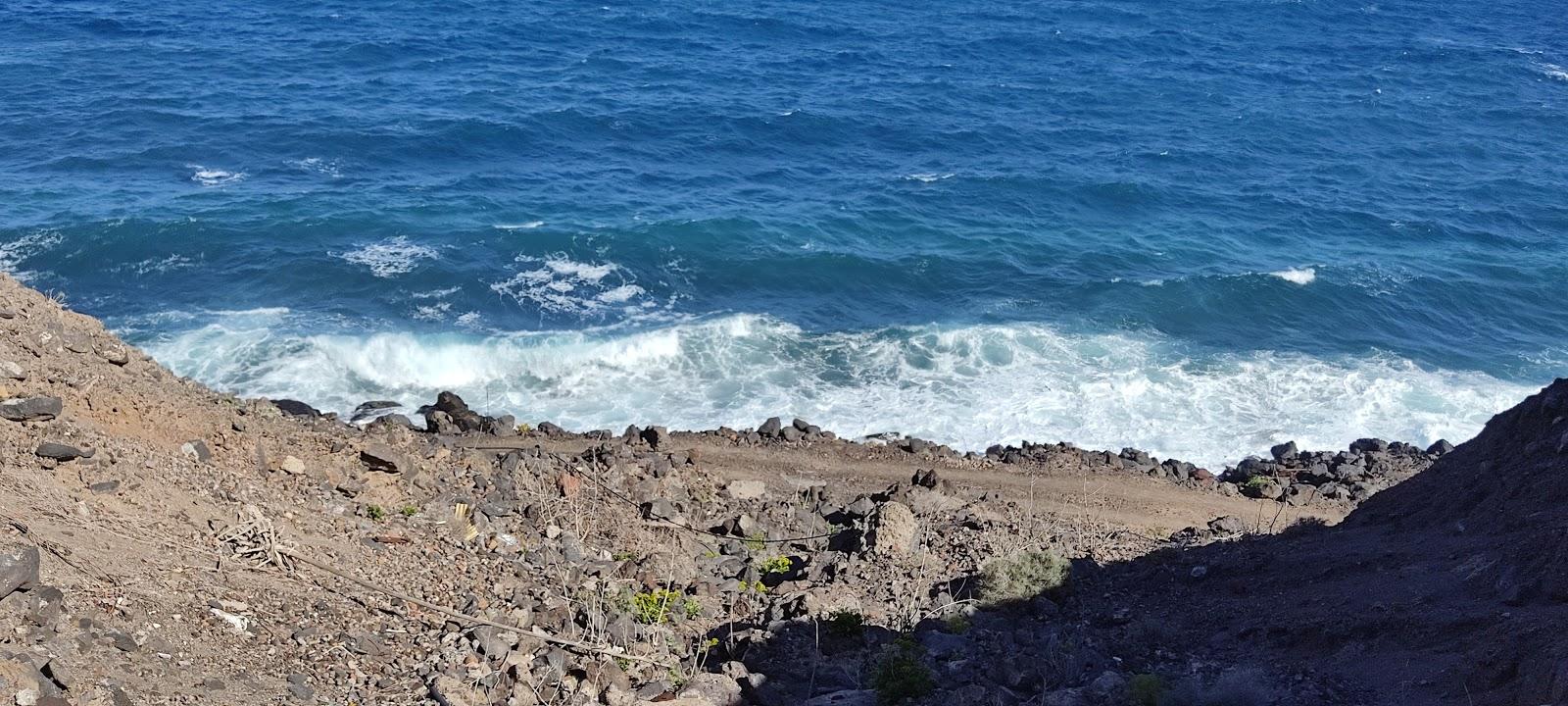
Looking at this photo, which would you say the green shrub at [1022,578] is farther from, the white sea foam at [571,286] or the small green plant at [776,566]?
the white sea foam at [571,286]

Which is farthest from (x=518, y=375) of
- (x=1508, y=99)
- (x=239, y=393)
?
(x=1508, y=99)

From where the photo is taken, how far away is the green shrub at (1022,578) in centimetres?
1251

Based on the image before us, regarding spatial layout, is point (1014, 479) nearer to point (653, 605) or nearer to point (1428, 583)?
point (1428, 583)

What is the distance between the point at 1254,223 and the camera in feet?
108

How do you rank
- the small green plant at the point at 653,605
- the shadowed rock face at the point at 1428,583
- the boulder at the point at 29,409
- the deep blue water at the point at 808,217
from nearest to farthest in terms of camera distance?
the shadowed rock face at the point at 1428,583
the small green plant at the point at 653,605
the boulder at the point at 29,409
the deep blue water at the point at 808,217

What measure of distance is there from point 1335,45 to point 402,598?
48299 millimetres

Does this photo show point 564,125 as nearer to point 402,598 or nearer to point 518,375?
point 518,375

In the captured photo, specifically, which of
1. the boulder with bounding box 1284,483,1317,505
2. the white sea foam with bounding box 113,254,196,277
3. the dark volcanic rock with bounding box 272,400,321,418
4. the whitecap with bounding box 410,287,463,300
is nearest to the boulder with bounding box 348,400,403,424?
the dark volcanic rock with bounding box 272,400,321,418

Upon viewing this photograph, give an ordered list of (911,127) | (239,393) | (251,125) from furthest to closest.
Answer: (911,127) < (251,125) < (239,393)

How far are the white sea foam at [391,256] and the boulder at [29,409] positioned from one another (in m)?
15.7

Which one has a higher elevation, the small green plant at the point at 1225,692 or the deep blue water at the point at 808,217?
the small green plant at the point at 1225,692

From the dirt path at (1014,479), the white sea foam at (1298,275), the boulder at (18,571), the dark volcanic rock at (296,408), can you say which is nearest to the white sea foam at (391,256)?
the dark volcanic rock at (296,408)

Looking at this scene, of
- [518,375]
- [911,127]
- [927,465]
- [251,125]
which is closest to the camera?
[927,465]

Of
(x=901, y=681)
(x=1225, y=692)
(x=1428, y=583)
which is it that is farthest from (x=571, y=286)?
(x=1225, y=692)
